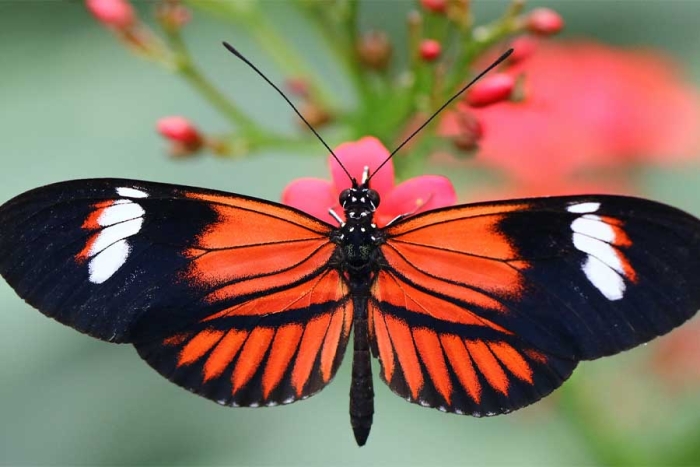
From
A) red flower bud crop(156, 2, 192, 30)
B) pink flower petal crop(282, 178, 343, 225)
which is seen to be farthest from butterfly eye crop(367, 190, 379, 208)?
red flower bud crop(156, 2, 192, 30)

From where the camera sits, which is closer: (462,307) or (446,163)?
(462,307)

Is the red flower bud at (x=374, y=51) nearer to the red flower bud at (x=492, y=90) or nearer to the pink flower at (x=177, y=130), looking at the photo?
the red flower bud at (x=492, y=90)

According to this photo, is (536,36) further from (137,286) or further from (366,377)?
(137,286)

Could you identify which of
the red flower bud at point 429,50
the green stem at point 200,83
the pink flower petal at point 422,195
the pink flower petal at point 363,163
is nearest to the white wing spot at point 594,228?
the pink flower petal at point 422,195

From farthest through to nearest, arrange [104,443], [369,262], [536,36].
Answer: [104,443], [536,36], [369,262]

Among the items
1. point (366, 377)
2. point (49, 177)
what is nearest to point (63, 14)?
point (49, 177)

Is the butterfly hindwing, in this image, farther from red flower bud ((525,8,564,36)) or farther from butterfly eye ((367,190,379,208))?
red flower bud ((525,8,564,36))

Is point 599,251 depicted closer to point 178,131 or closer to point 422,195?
point 422,195

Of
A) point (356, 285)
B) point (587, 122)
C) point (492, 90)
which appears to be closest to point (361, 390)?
point (356, 285)
